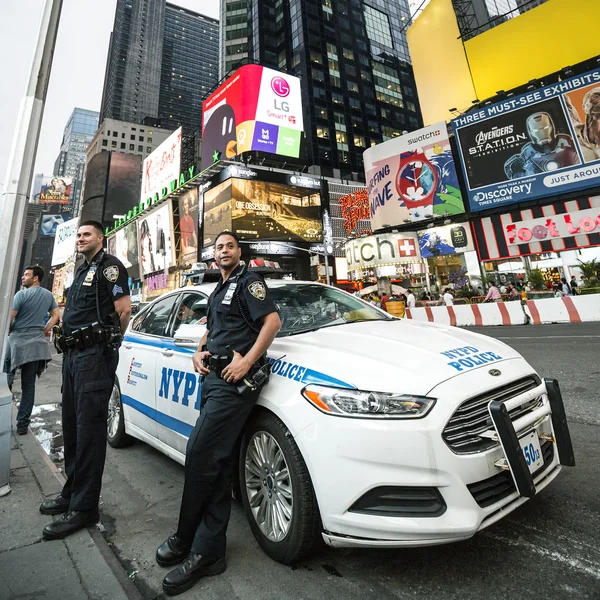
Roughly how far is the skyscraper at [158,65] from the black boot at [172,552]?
130m

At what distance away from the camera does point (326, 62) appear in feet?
235

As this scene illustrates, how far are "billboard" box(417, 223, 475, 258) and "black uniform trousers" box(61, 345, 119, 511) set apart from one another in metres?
21.0

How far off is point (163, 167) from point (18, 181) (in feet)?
142

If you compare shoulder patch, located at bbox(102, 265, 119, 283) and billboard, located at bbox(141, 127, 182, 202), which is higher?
billboard, located at bbox(141, 127, 182, 202)

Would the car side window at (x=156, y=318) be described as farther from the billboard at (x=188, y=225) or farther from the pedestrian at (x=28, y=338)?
the billboard at (x=188, y=225)

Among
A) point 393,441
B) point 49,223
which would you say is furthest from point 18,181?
point 49,223

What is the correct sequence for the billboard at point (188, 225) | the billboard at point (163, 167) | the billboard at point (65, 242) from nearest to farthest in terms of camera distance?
the billboard at point (188, 225), the billboard at point (163, 167), the billboard at point (65, 242)

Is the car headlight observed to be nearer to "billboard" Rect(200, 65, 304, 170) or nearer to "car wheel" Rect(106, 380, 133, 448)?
"car wheel" Rect(106, 380, 133, 448)

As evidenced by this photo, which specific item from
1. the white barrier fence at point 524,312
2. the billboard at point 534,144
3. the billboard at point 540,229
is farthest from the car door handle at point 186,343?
the billboard at point 534,144

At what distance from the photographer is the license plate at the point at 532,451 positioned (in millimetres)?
1740

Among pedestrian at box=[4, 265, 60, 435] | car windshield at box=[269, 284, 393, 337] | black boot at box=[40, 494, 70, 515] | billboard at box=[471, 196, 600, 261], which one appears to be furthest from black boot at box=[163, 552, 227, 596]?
billboard at box=[471, 196, 600, 261]

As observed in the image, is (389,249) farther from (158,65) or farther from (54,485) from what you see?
(158,65)

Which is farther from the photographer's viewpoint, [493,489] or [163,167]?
[163,167]

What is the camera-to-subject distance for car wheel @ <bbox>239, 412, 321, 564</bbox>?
1.77 m
